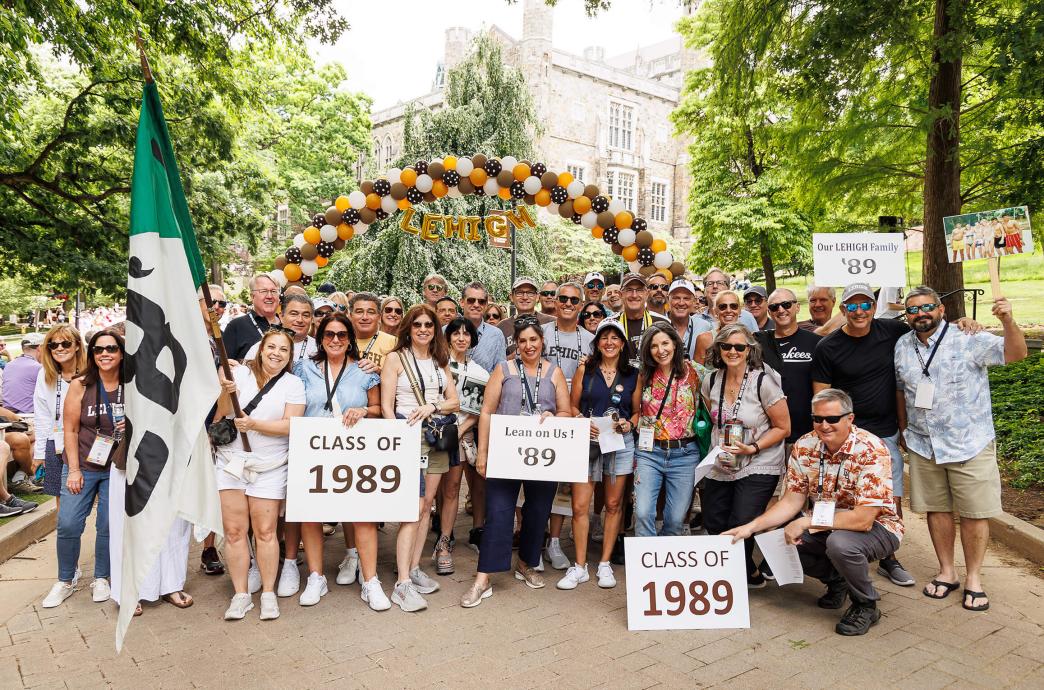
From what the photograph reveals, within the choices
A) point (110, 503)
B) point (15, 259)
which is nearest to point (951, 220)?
point (110, 503)

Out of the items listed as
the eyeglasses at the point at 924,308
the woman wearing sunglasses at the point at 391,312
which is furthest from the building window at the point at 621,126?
the eyeglasses at the point at 924,308

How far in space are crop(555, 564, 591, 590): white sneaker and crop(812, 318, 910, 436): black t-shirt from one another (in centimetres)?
229

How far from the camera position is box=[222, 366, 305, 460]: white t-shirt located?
4.88 metres

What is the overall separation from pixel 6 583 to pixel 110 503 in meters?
1.36

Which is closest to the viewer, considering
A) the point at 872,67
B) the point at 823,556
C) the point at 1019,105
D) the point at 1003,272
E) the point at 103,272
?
the point at 823,556

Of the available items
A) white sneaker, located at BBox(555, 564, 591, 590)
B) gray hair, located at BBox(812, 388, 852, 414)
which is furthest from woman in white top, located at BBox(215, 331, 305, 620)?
gray hair, located at BBox(812, 388, 852, 414)

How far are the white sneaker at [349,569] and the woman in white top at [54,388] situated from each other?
213cm

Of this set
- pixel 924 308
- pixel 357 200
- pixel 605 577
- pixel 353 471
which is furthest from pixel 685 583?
pixel 357 200

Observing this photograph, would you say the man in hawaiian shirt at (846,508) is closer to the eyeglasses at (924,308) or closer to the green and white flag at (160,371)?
the eyeglasses at (924,308)

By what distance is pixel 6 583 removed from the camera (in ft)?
18.3

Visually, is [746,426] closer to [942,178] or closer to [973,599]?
[973,599]

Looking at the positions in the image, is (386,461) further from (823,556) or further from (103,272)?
(103,272)

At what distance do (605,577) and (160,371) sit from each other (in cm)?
340

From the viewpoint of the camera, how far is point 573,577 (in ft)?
17.6
